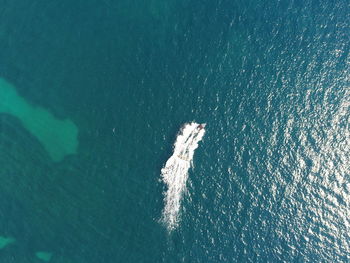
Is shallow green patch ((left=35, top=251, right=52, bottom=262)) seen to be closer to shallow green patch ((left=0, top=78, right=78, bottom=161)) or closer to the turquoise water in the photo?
the turquoise water

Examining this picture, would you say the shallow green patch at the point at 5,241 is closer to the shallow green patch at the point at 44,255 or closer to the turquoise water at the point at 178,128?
the turquoise water at the point at 178,128

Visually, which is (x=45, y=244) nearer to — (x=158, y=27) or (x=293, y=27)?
(x=158, y=27)

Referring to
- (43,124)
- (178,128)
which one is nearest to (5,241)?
(43,124)

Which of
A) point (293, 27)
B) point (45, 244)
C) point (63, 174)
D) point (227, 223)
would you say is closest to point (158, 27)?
point (293, 27)

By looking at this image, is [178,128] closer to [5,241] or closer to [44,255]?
[44,255]

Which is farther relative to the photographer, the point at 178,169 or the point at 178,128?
the point at 178,128

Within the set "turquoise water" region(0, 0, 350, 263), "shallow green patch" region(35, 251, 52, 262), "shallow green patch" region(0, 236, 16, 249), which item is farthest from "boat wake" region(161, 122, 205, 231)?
"shallow green patch" region(0, 236, 16, 249)

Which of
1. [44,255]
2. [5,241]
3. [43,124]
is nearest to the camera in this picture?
[44,255]
